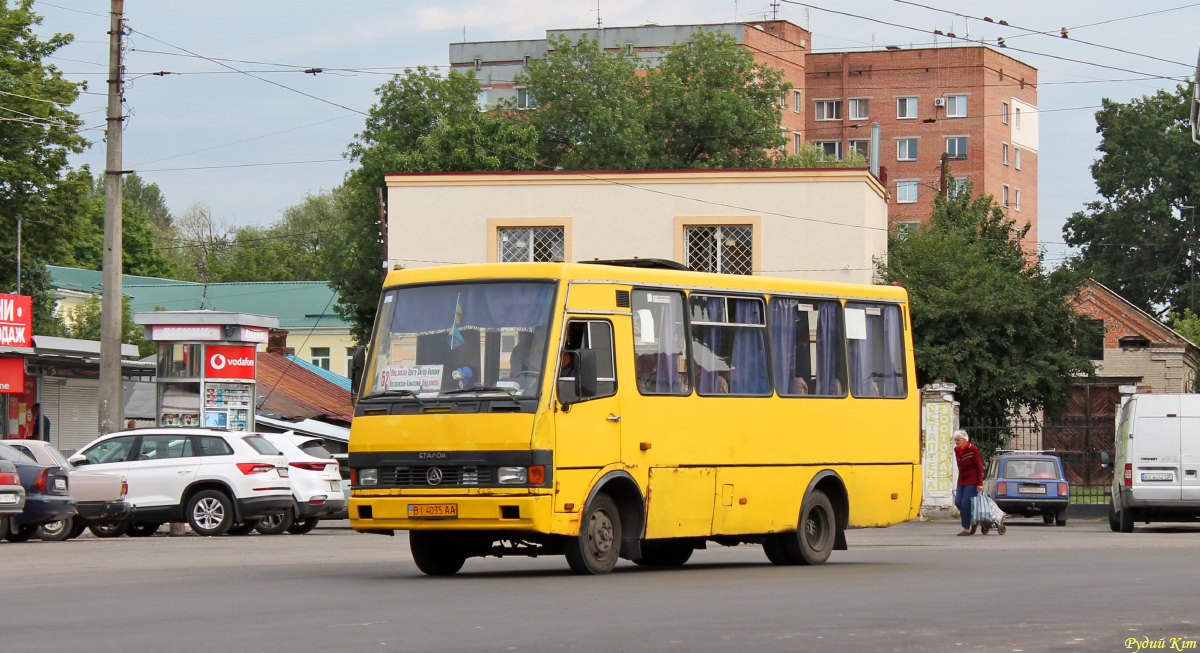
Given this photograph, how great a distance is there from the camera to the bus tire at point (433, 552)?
15211 mm

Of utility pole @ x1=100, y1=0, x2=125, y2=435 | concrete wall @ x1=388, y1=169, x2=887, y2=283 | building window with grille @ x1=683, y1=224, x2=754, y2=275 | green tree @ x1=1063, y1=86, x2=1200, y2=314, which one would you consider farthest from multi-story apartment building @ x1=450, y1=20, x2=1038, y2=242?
utility pole @ x1=100, y1=0, x2=125, y2=435

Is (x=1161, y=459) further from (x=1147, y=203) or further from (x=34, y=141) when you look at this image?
(x=1147, y=203)

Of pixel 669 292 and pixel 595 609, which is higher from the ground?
pixel 669 292

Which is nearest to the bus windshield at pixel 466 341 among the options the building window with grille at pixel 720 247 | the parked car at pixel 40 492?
the parked car at pixel 40 492

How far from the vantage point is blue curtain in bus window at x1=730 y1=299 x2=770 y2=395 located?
1622cm

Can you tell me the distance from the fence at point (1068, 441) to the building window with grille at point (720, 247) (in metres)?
6.71

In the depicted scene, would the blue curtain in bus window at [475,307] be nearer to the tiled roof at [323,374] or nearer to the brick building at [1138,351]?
the tiled roof at [323,374]

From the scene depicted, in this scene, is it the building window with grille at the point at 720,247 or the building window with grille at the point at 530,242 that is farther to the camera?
the building window with grille at the point at 530,242

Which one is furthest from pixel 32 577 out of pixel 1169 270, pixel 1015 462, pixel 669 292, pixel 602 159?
pixel 1169 270

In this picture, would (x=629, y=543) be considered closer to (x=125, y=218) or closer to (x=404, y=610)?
(x=404, y=610)

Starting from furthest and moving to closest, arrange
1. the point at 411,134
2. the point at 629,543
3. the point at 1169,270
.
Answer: the point at 1169,270
the point at 411,134
the point at 629,543

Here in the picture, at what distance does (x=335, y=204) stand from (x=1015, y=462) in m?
68.8

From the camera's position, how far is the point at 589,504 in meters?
14.3

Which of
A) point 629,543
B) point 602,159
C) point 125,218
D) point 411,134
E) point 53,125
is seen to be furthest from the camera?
point 125,218
